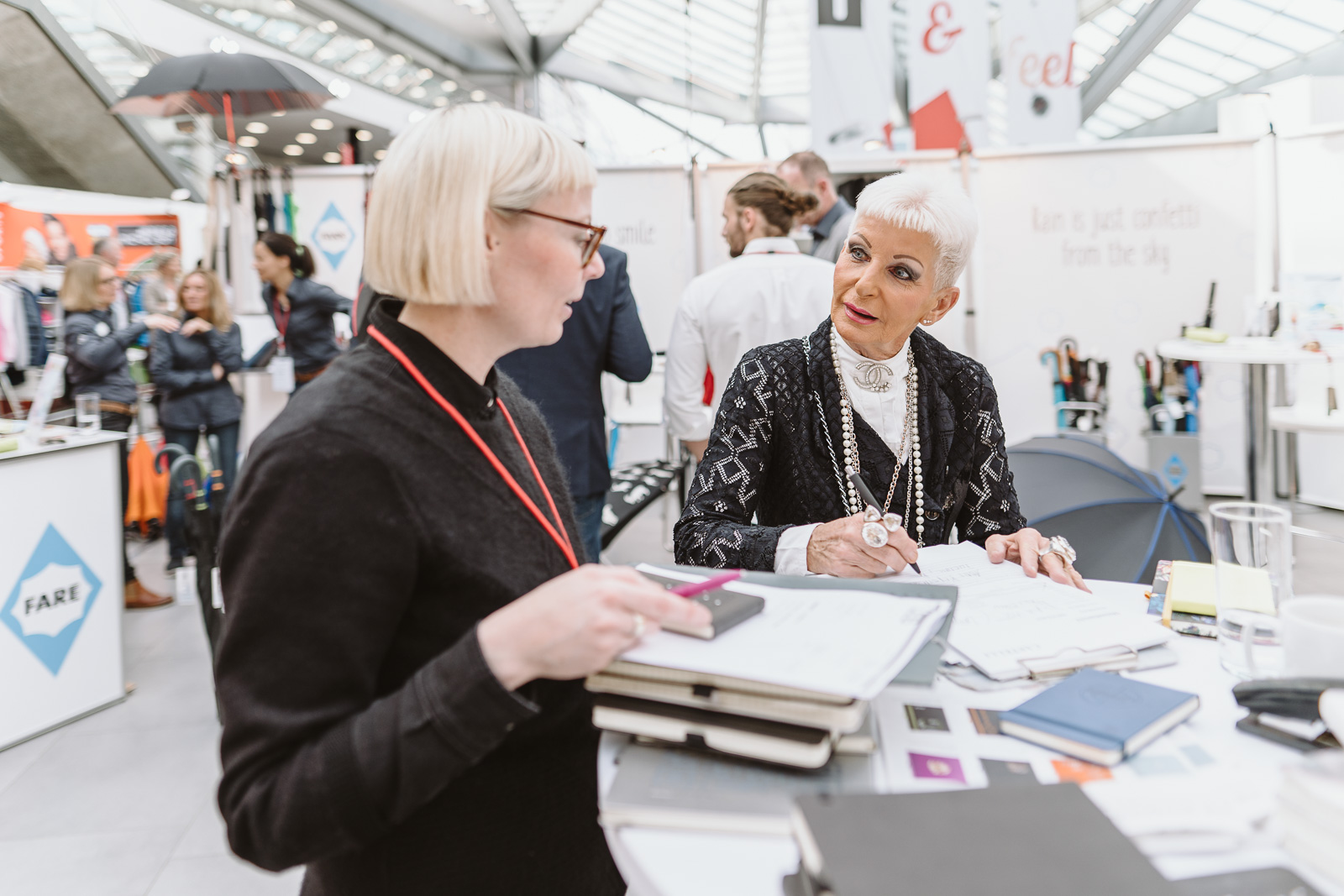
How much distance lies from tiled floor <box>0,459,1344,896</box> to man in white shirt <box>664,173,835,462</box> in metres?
1.96

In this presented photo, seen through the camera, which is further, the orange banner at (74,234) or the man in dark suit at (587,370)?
the orange banner at (74,234)

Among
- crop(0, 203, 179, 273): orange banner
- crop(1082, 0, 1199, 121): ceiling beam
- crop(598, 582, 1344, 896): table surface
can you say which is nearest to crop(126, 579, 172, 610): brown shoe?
crop(0, 203, 179, 273): orange banner

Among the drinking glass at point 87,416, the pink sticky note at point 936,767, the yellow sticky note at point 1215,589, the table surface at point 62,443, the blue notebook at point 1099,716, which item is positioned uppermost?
the drinking glass at point 87,416

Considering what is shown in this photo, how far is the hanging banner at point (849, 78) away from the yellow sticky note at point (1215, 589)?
479 centimetres

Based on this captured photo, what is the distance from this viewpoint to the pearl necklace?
1758mm

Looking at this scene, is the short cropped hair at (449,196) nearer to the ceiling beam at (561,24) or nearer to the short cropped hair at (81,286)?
the short cropped hair at (81,286)

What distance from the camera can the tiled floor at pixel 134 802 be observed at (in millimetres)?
2303

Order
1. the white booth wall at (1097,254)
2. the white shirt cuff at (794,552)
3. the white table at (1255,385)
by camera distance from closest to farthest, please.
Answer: the white shirt cuff at (794,552), the white table at (1255,385), the white booth wall at (1097,254)

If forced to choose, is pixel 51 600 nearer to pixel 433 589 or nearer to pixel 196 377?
pixel 196 377

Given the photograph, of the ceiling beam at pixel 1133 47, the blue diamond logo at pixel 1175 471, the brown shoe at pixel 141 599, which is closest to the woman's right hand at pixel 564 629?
the brown shoe at pixel 141 599

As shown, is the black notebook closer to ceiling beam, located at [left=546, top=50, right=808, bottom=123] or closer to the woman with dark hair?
the woman with dark hair

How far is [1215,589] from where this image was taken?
51.3 inches

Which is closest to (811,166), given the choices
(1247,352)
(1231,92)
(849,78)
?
(849,78)

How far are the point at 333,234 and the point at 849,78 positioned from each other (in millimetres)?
3352
